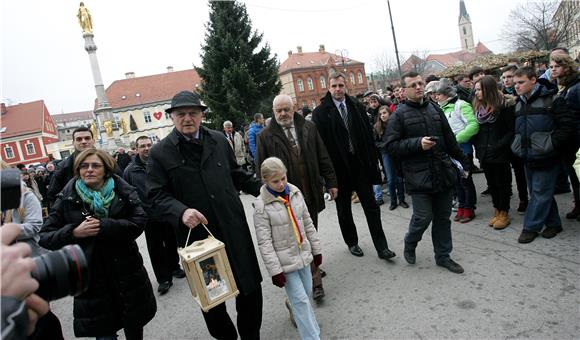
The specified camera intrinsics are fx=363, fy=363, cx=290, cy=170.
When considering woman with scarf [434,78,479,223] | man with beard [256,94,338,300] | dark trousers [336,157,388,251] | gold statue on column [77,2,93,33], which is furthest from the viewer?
gold statue on column [77,2,93,33]

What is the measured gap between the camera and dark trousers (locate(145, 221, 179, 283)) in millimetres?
4801

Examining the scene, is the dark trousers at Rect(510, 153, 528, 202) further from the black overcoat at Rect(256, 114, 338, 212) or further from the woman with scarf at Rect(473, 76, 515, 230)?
the black overcoat at Rect(256, 114, 338, 212)

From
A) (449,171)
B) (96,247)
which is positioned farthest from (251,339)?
(449,171)

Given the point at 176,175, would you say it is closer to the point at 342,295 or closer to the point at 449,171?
the point at 342,295

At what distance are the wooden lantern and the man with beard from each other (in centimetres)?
135

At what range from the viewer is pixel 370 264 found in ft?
14.5

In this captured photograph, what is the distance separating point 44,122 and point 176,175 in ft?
224

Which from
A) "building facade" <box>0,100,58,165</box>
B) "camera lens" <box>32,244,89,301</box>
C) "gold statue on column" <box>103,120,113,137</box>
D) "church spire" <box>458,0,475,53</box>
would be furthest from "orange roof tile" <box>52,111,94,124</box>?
"camera lens" <box>32,244,89,301</box>

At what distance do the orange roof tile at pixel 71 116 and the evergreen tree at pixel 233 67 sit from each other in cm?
12225

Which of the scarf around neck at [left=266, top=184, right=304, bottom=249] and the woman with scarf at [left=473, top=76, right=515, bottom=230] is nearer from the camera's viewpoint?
the scarf around neck at [left=266, top=184, right=304, bottom=249]

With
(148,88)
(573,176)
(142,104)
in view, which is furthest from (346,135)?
(148,88)

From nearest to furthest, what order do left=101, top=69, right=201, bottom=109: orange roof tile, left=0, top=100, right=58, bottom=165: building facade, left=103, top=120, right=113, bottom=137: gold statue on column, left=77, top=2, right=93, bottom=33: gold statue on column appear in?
left=77, top=2, right=93, bottom=33: gold statue on column
left=103, top=120, right=113, bottom=137: gold statue on column
left=0, top=100, right=58, bottom=165: building facade
left=101, top=69, right=201, bottom=109: orange roof tile

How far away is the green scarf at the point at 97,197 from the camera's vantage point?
2848 mm

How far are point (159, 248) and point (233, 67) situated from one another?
19543mm
